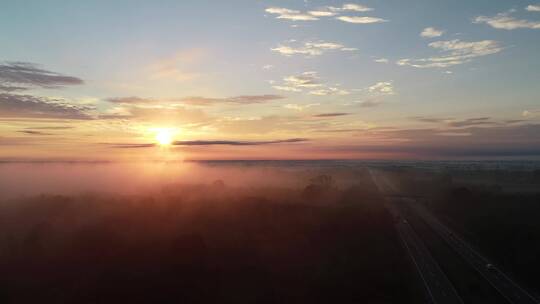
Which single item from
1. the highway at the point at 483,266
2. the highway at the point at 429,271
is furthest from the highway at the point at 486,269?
the highway at the point at 429,271

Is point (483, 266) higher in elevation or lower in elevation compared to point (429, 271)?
higher

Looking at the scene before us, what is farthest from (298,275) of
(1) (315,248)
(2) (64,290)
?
(2) (64,290)

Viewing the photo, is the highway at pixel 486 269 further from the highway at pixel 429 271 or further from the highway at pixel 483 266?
the highway at pixel 429 271

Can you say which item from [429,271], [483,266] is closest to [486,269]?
[483,266]

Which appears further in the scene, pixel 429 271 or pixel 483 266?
pixel 483 266

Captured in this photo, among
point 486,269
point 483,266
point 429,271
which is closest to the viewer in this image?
point 429,271

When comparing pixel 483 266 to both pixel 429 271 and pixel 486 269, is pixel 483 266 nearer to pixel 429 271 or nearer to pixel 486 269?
pixel 486 269

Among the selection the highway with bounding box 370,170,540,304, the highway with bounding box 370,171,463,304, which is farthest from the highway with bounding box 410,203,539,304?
the highway with bounding box 370,171,463,304

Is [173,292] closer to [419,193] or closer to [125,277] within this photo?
[125,277]

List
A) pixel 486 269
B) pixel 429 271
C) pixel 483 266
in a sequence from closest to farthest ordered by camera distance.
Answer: pixel 429 271, pixel 486 269, pixel 483 266

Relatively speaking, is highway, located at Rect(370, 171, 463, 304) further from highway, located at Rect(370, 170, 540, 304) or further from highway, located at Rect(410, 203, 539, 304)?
highway, located at Rect(410, 203, 539, 304)
